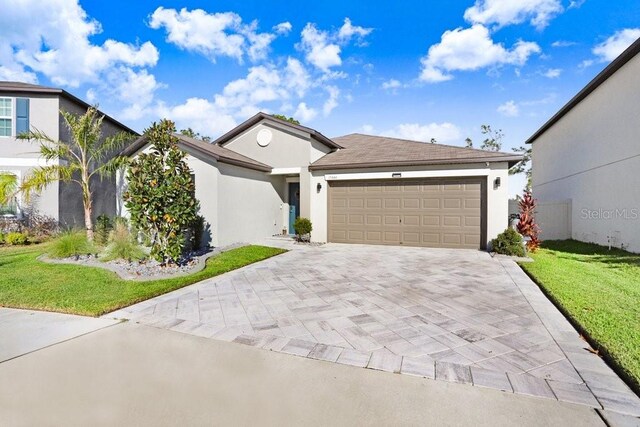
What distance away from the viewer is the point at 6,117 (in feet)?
41.2

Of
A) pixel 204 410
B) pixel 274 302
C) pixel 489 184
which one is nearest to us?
pixel 204 410

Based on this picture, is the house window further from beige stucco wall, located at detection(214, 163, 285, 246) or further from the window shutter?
beige stucco wall, located at detection(214, 163, 285, 246)

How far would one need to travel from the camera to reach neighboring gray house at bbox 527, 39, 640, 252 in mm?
9797

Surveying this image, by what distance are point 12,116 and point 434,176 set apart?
678 inches

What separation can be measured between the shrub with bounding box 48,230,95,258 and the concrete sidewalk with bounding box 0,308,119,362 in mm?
4357

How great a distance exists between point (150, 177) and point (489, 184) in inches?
415

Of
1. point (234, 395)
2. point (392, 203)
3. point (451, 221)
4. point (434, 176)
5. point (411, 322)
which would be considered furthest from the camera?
point (392, 203)

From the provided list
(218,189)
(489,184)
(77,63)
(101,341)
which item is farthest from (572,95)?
Answer: (77,63)

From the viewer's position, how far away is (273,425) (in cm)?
236

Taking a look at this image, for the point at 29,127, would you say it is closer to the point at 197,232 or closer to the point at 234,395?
the point at 197,232

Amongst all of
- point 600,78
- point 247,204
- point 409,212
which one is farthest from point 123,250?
point 600,78

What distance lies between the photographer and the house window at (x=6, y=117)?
1248cm

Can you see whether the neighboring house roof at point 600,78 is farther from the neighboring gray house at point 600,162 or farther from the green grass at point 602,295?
the green grass at point 602,295

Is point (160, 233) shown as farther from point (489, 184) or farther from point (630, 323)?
point (489, 184)
